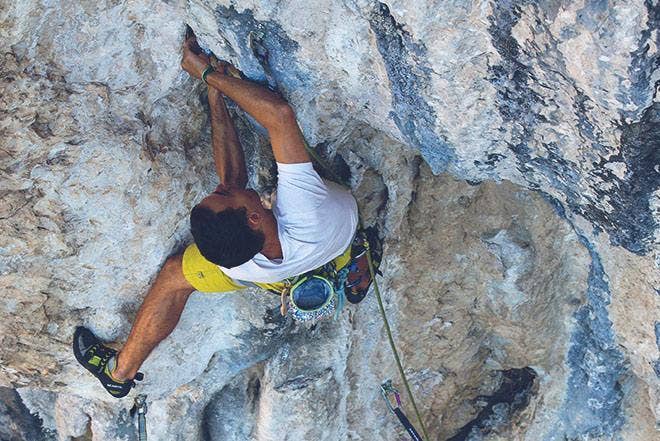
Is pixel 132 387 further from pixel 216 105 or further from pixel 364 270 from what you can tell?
pixel 216 105

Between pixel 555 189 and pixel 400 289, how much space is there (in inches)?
38.9

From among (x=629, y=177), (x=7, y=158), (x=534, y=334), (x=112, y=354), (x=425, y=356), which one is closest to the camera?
(x=629, y=177)

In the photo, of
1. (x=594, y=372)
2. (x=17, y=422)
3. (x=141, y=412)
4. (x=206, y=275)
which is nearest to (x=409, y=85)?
(x=206, y=275)

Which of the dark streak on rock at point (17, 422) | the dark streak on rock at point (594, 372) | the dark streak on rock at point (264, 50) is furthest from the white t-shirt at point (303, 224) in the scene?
the dark streak on rock at point (17, 422)

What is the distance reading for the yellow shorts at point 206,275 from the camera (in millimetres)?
2451

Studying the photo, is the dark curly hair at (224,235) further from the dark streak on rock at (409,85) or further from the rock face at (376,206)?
the dark streak on rock at (409,85)

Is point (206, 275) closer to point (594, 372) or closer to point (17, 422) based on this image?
point (594, 372)

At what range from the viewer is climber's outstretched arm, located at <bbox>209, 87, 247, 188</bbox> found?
241cm

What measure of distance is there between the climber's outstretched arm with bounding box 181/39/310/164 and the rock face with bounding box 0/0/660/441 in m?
0.05

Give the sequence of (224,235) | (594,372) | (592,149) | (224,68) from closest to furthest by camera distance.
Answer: (592,149), (224,235), (224,68), (594,372)

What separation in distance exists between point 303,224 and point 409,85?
55 centimetres

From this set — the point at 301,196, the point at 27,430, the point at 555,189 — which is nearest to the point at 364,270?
the point at 301,196

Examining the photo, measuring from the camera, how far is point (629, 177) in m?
1.85

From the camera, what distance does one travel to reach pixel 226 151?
245 centimetres
